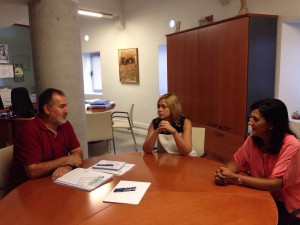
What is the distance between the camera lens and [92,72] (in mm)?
7660

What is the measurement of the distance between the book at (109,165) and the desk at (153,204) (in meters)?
0.13

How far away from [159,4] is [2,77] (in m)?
4.14

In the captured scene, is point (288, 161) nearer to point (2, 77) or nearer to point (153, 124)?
point (153, 124)

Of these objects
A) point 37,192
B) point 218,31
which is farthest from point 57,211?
point 218,31

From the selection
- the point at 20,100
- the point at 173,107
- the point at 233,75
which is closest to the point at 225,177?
the point at 173,107

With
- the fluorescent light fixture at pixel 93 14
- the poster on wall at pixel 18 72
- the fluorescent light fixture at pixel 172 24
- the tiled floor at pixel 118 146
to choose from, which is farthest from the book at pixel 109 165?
the poster on wall at pixel 18 72

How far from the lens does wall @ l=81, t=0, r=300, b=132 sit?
14.5ft

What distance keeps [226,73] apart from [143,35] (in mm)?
2946

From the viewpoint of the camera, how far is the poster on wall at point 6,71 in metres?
6.52

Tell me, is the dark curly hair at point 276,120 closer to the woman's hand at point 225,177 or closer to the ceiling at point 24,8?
the woman's hand at point 225,177

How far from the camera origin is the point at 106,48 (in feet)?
21.9

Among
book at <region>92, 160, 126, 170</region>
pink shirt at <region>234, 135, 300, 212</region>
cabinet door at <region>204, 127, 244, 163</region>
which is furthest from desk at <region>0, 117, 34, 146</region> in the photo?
pink shirt at <region>234, 135, 300, 212</region>

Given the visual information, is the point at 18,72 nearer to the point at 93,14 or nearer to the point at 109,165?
the point at 93,14

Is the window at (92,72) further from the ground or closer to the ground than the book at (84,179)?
further from the ground
